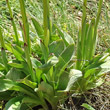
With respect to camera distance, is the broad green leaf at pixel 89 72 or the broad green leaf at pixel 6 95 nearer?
the broad green leaf at pixel 89 72

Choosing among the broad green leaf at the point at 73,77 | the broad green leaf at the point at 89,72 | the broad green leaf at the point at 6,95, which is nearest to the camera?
the broad green leaf at the point at 73,77

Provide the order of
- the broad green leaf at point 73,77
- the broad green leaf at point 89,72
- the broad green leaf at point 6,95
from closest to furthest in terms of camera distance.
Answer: the broad green leaf at point 73,77, the broad green leaf at point 89,72, the broad green leaf at point 6,95

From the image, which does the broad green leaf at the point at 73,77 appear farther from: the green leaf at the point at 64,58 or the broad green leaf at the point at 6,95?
the broad green leaf at the point at 6,95

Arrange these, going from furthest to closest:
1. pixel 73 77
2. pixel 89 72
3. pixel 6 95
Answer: pixel 6 95 < pixel 89 72 < pixel 73 77

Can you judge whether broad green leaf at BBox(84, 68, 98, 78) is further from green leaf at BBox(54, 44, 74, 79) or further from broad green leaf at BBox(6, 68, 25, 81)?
broad green leaf at BBox(6, 68, 25, 81)

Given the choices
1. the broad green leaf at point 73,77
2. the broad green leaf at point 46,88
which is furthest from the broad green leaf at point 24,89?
the broad green leaf at point 73,77

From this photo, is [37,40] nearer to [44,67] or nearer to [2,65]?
[2,65]

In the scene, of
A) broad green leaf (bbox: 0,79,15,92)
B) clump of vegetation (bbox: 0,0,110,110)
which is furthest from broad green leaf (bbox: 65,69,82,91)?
broad green leaf (bbox: 0,79,15,92)

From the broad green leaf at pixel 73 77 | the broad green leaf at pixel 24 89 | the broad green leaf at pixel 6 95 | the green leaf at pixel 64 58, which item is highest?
the green leaf at pixel 64 58

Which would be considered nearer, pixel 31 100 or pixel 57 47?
pixel 31 100

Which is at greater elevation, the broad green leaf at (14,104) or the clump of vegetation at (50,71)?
the clump of vegetation at (50,71)

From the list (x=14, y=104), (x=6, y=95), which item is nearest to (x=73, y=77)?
(x=14, y=104)

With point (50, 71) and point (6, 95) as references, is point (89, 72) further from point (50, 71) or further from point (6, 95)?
point (6, 95)

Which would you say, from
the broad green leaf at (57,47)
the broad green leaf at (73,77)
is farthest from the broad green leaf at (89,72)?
the broad green leaf at (57,47)
